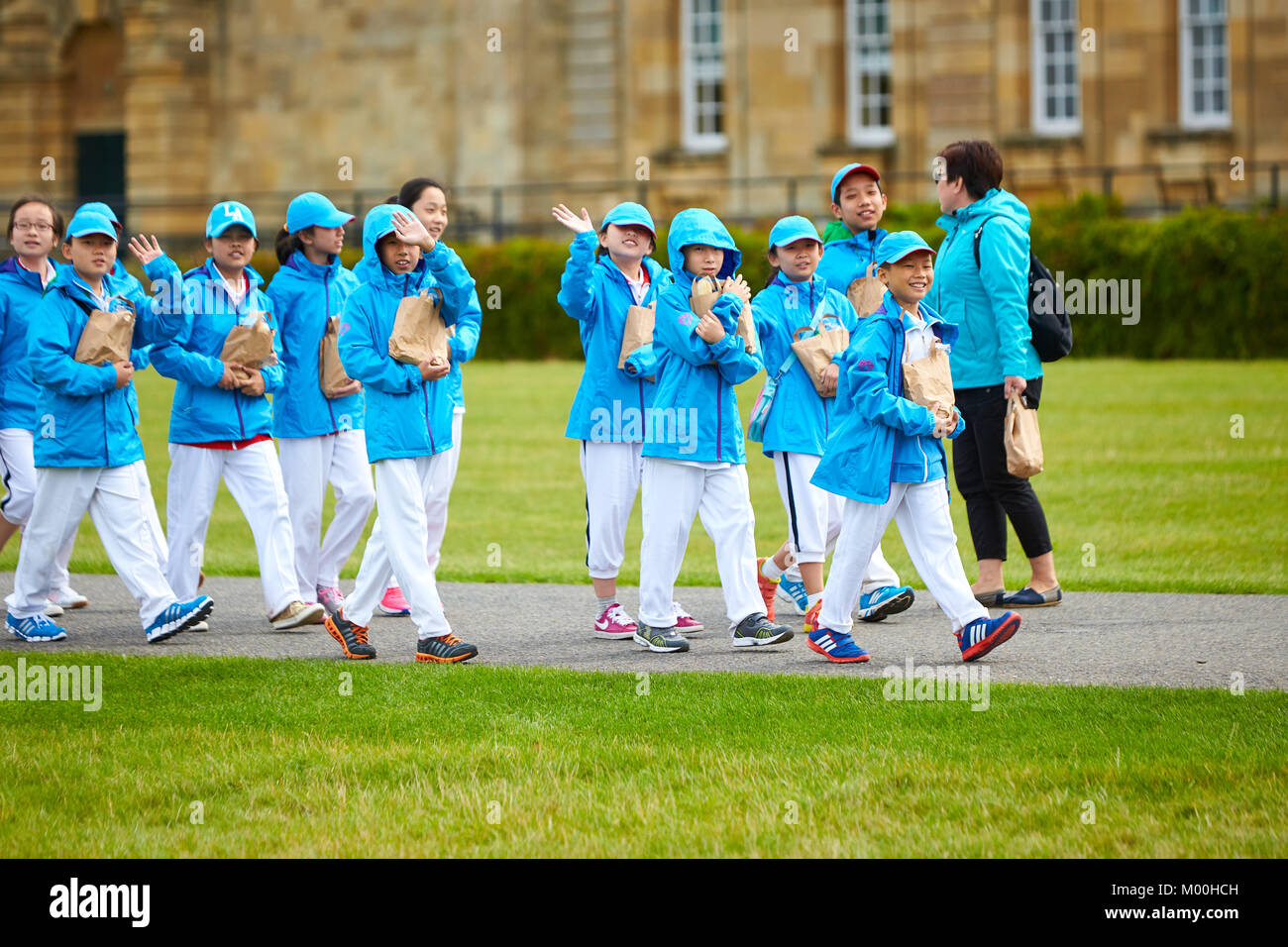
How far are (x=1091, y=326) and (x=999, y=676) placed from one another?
1824 cm

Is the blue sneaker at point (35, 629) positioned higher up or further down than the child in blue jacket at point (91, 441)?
further down

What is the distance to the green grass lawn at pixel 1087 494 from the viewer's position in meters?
10.5

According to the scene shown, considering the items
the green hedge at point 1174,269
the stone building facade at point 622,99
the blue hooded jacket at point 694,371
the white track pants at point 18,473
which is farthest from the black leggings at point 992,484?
the stone building facade at point 622,99

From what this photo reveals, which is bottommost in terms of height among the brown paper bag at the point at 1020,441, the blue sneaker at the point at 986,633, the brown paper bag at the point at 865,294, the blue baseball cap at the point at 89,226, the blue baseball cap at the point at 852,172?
the blue sneaker at the point at 986,633

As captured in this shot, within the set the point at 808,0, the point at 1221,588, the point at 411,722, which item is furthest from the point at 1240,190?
the point at 411,722

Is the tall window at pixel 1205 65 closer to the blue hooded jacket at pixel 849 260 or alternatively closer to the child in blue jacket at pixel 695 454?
the blue hooded jacket at pixel 849 260

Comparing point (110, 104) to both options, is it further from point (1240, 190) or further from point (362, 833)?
point (362, 833)

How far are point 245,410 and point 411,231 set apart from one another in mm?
1608

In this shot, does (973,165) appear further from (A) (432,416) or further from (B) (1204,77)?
(B) (1204,77)

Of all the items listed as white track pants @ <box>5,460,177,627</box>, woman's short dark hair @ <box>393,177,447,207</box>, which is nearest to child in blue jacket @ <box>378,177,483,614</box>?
woman's short dark hair @ <box>393,177,447,207</box>

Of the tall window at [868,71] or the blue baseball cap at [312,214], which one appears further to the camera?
the tall window at [868,71]

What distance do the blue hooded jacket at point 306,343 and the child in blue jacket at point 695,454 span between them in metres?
1.84

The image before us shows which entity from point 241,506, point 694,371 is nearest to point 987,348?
point 694,371

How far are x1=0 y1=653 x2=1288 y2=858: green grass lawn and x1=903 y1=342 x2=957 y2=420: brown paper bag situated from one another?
1.25 m
